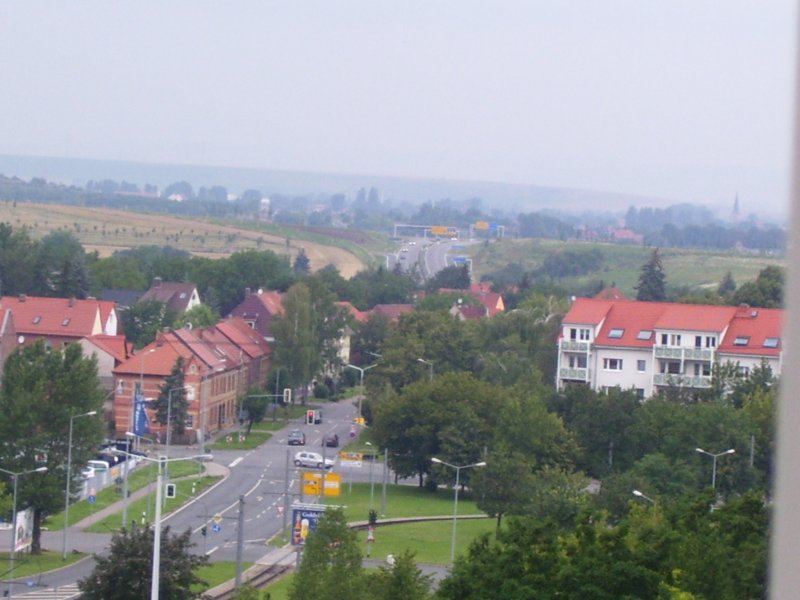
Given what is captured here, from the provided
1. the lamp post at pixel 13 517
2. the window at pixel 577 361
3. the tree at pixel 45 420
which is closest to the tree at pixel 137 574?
the lamp post at pixel 13 517

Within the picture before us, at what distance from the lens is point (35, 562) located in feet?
58.4

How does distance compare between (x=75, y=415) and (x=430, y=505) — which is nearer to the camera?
(x=75, y=415)

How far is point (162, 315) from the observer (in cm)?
3994

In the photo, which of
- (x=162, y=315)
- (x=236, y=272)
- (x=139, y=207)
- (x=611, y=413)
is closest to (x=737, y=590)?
(x=611, y=413)

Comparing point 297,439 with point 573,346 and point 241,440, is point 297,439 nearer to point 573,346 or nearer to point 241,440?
point 241,440

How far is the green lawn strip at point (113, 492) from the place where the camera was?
70.4 ft

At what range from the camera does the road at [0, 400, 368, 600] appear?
56.5 feet

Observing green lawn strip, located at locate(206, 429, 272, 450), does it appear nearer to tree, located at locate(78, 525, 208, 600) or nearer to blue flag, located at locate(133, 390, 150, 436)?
blue flag, located at locate(133, 390, 150, 436)

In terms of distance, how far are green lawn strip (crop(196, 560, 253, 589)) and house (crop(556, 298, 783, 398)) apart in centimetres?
1292

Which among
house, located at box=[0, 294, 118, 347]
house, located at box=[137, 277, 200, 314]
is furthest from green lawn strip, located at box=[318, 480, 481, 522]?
house, located at box=[137, 277, 200, 314]

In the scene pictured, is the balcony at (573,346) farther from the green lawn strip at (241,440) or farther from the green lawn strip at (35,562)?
the green lawn strip at (35,562)

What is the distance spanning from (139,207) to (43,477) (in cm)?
12312

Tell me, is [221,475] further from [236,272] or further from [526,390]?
[236,272]

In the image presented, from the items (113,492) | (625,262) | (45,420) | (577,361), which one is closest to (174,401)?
(113,492)
